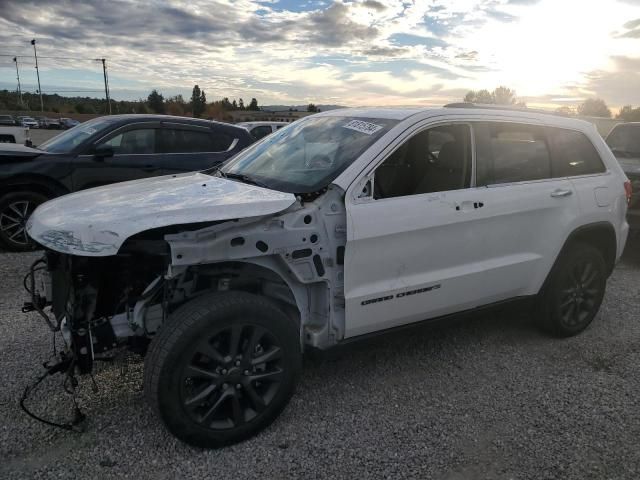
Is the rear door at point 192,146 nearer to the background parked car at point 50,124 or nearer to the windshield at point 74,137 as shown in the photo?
the windshield at point 74,137

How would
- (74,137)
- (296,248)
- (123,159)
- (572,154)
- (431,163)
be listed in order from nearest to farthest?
(296,248) < (431,163) < (572,154) < (123,159) < (74,137)

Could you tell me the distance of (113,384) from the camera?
345cm

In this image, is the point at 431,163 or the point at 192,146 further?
the point at 192,146

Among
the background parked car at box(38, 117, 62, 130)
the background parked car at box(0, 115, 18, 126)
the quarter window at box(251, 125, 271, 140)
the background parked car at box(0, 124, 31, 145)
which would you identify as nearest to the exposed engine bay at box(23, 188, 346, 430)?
the background parked car at box(0, 124, 31, 145)

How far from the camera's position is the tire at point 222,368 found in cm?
262

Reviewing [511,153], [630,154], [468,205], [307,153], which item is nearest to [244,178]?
[307,153]

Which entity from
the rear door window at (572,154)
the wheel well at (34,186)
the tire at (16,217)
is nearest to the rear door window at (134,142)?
the wheel well at (34,186)

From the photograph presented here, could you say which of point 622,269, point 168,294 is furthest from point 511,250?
point 622,269

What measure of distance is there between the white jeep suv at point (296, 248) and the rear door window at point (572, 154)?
0.02m

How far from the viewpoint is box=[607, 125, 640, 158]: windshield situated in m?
8.36

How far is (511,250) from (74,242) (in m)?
2.92

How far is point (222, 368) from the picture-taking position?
277 centimetres

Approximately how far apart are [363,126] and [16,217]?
5064 millimetres

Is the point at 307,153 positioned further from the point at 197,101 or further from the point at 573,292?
the point at 197,101
